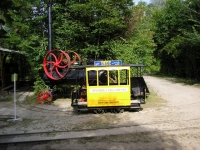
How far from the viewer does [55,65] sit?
12.7 meters

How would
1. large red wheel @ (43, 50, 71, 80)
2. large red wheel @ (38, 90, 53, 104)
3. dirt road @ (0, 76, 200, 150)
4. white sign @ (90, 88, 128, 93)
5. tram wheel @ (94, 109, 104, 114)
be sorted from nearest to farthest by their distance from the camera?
dirt road @ (0, 76, 200, 150) < white sign @ (90, 88, 128, 93) < tram wheel @ (94, 109, 104, 114) < large red wheel @ (43, 50, 71, 80) < large red wheel @ (38, 90, 53, 104)

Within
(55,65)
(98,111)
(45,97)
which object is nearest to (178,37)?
(55,65)

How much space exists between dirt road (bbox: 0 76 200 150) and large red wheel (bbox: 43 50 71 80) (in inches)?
61.8

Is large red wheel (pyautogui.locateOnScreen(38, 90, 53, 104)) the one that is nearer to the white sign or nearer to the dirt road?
the dirt road

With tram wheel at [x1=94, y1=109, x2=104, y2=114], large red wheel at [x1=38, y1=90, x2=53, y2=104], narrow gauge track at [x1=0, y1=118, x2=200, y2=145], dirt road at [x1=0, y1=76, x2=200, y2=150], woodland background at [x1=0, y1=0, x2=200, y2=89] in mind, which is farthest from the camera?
woodland background at [x1=0, y1=0, x2=200, y2=89]

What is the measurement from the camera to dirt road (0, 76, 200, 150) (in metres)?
6.84

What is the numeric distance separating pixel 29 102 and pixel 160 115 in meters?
7.44

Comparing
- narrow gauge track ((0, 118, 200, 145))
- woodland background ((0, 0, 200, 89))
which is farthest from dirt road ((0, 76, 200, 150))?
woodland background ((0, 0, 200, 89))

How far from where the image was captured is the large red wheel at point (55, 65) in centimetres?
1269

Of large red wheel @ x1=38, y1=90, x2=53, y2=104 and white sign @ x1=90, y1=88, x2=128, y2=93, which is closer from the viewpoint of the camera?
white sign @ x1=90, y1=88, x2=128, y2=93

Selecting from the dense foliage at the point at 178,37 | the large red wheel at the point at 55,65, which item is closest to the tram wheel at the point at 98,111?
the large red wheel at the point at 55,65

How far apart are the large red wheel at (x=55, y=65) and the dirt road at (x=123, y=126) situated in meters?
1.57

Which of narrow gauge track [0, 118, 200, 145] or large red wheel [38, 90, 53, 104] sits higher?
large red wheel [38, 90, 53, 104]

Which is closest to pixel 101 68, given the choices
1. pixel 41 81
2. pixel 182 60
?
pixel 41 81
